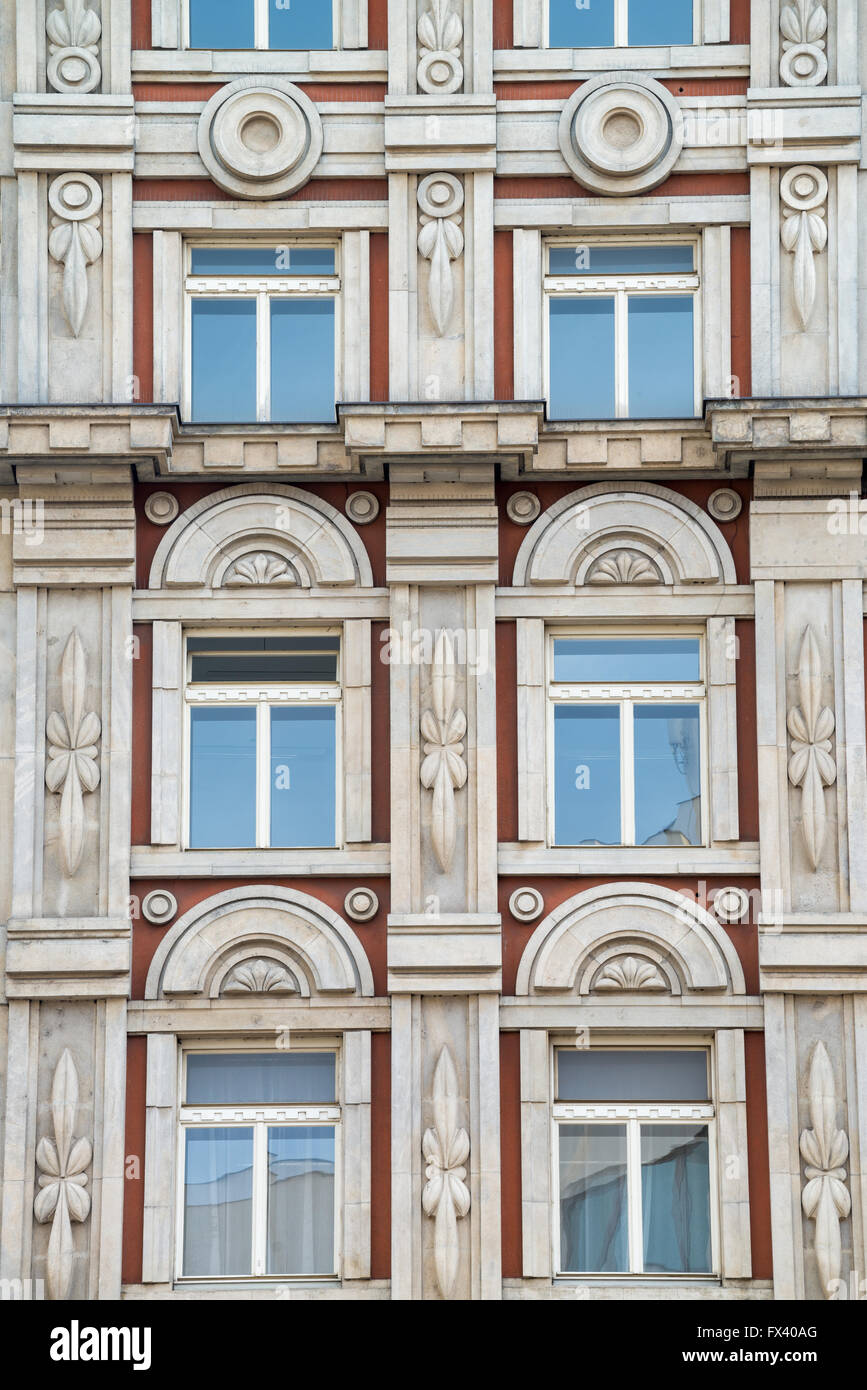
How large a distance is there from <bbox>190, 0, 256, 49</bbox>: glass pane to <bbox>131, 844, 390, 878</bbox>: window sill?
8.08m

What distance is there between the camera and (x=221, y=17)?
86.0 ft

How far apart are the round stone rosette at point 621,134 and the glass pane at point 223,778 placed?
6.24 meters

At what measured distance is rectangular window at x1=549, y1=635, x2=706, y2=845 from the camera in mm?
24656

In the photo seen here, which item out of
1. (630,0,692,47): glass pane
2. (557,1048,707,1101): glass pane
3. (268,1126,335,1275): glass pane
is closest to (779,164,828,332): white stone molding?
(630,0,692,47): glass pane

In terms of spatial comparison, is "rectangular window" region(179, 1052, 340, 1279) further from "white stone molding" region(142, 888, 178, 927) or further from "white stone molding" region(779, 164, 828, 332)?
"white stone molding" region(779, 164, 828, 332)

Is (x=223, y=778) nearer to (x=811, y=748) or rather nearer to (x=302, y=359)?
(x=302, y=359)

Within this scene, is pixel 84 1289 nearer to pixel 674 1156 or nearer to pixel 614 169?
pixel 674 1156

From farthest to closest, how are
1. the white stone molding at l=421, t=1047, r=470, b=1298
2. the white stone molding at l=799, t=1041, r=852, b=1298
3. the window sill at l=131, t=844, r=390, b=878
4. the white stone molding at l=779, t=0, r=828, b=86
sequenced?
1. the white stone molding at l=779, t=0, r=828, b=86
2. the window sill at l=131, t=844, r=390, b=878
3. the white stone molding at l=421, t=1047, r=470, b=1298
4. the white stone molding at l=799, t=1041, r=852, b=1298

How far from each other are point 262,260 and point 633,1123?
29.8 feet

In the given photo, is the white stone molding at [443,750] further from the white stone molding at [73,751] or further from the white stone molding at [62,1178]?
the white stone molding at [62,1178]

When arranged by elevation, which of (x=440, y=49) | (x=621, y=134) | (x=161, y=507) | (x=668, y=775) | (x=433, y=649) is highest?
(x=440, y=49)

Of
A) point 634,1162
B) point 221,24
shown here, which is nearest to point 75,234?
point 221,24

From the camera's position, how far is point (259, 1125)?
24078 mm

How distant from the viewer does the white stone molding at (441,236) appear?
2522 cm
